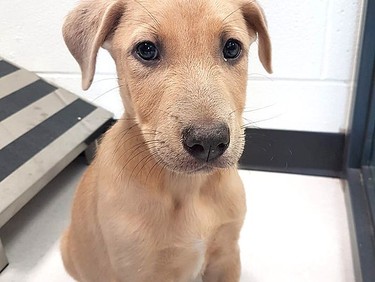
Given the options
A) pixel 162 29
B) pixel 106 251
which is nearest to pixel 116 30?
pixel 162 29

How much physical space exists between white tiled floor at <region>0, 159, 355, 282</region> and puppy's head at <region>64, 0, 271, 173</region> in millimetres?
783

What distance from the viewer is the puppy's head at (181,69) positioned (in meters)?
0.99

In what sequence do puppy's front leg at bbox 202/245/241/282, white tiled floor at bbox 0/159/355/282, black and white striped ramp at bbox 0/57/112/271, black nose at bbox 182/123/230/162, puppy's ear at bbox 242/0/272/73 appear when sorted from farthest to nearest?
1. black and white striped ramp at bbox 0/57/112/271
2. white tiled floor at bbox 0/159/355/282
3. puppy's front leg at bbox 202/245/241/282
4. puppy's ear at bbox 242/0/272/73
5. black nose at bbox 182/123/230/162

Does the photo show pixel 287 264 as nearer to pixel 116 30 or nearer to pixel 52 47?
pixel 116 30

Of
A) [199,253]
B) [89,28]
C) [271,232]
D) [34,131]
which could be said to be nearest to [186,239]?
[199,253]

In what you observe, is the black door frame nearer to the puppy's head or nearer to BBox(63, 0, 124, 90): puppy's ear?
the puppy's head

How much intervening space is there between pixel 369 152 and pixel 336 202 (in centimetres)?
23

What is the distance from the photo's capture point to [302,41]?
80.5 inches

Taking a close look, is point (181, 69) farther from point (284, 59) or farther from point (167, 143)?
point (284, 59)

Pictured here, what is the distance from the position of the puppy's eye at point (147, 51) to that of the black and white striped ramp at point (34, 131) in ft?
2.99

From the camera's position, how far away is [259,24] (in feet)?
4.09

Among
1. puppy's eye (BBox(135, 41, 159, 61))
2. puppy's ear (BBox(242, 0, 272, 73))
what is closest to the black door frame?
puppy's ear (BBox(242, 0, 272, 73))

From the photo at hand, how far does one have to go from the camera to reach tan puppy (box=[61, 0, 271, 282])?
102 cm

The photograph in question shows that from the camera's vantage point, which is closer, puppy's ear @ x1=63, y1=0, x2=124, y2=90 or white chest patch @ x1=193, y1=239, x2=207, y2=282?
puppy's ear @ x1=63, y1=0, x2=124, y2=90
